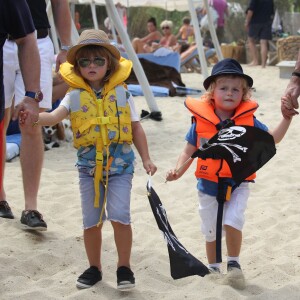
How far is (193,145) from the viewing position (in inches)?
148

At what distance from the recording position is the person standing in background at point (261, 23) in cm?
1761

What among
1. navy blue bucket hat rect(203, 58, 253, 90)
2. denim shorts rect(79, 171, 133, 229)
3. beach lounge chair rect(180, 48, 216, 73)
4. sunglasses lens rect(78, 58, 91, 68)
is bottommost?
beach lounge chair rect(180, 48, 216, 73)

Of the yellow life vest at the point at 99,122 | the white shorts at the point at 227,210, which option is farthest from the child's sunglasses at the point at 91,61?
the white shorts at the point at 227,210

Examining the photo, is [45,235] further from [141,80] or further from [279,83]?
[279,83]

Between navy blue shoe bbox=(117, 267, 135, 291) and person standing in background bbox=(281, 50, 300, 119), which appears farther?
person standing in background bbox=(281, 50, 300, 119)

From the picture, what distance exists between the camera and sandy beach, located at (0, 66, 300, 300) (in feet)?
11.9

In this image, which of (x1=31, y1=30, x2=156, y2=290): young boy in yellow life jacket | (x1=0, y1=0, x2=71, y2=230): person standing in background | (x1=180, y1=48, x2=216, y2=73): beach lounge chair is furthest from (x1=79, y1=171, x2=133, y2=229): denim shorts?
(x1=180, y1=48, x2=216, y2=73): beach lounge chair

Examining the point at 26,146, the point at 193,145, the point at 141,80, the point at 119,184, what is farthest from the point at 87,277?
the point at 141,80

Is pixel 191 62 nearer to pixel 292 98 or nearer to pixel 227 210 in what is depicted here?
pixel 292 98

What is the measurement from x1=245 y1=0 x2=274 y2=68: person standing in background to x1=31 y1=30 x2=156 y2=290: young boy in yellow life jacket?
14380 mm

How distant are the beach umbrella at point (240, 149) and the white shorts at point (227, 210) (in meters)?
0.08

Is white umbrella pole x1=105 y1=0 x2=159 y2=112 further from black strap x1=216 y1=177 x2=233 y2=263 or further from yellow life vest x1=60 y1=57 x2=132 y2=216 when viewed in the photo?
black strap x1=216 y1=177 x2=233 y2=263

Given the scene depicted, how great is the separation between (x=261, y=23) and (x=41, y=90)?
14031 millimetres

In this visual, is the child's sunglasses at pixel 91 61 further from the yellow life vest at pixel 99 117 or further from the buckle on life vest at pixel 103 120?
the buckle on life vest at pixel 103 120
